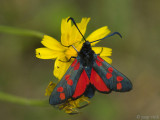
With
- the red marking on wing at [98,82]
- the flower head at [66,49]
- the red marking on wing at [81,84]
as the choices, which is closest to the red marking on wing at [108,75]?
the red marking on wing at [98,82]

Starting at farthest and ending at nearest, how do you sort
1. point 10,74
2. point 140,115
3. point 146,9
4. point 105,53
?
point 146,9, point 140,115, point 10,74, point 105,53

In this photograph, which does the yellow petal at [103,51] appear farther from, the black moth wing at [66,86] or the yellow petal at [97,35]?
the black moth wing at [66,86]

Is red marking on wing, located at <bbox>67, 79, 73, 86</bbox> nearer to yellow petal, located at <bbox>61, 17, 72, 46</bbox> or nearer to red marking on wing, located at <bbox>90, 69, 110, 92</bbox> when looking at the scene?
red marking on wing, located at <bbox>90, 69, 110, 92</bbox>

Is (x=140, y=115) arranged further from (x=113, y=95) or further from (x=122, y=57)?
(x=122, y=57)

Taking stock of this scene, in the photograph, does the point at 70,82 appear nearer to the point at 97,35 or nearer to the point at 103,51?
the point at 103,51

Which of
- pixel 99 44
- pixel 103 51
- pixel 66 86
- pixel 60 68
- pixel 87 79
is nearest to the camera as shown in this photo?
pixel 66 86

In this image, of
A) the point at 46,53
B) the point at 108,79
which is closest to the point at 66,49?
the point at 46,53

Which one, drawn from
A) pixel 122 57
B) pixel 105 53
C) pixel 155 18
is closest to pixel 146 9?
pixel 155 18
